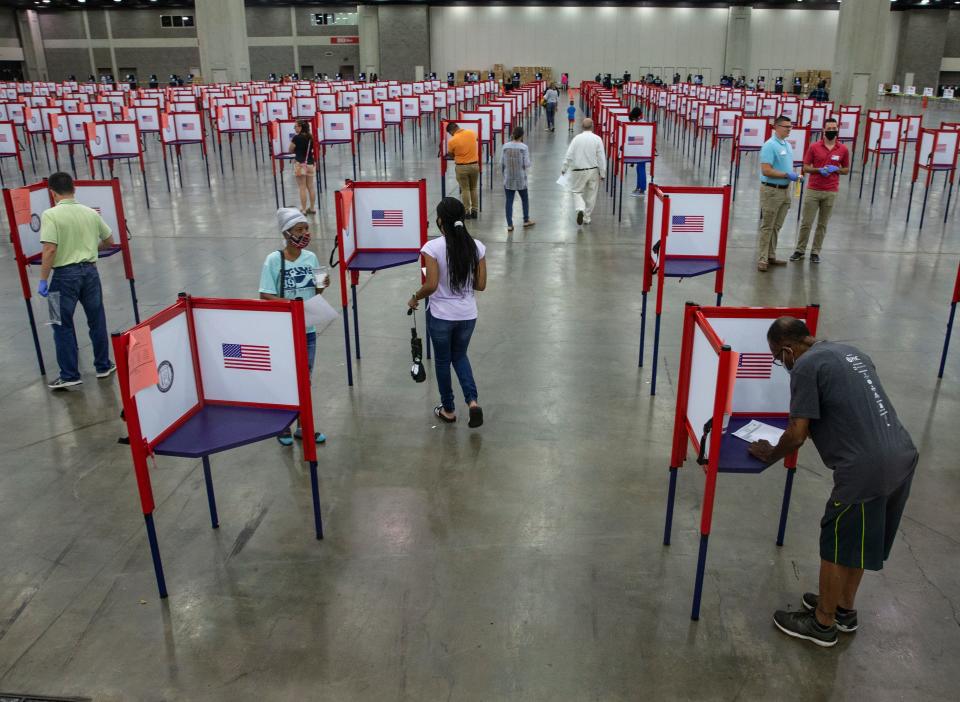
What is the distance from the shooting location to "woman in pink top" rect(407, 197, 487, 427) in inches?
→ 219

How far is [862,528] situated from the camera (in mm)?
3652

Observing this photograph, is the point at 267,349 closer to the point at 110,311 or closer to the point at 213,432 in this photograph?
the point at 213,432

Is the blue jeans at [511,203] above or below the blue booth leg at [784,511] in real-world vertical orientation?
above

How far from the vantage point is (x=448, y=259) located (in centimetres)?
559

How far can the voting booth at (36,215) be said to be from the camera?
7.03 metres

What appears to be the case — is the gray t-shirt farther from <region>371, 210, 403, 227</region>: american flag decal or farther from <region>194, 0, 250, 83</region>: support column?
<region>194, 0, 250, 83</region>: support column

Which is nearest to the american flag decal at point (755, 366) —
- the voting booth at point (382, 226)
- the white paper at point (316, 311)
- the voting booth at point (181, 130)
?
the white paper at point (316, 311)

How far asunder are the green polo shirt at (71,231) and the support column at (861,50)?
30.9 meters

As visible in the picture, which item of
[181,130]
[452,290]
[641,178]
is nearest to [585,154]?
[641,178]

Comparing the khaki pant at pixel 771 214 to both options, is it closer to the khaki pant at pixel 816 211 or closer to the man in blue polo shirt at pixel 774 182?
the man in blue polo shirt at pixel 774 182

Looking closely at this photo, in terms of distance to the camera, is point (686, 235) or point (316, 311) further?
point (686, 235)

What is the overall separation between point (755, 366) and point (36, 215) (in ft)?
22.0

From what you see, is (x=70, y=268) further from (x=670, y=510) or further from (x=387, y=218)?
(x=670, y=510)

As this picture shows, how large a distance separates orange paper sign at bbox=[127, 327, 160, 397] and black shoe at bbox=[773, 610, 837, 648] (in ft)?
11.4
